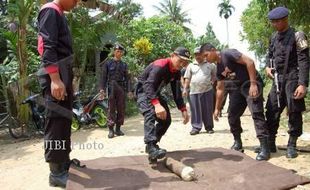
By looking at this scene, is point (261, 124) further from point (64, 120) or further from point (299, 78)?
point (64, 120)

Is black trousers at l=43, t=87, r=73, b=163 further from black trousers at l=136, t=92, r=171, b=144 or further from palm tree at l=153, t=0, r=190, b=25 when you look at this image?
palm tree at l=153, t=0, r=190, b=25

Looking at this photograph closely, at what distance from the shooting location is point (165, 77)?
540cm

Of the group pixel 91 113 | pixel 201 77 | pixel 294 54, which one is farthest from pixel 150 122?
pixel 91 113

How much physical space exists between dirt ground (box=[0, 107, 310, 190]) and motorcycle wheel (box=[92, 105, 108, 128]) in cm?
40

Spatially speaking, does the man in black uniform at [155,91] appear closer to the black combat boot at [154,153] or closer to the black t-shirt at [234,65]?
the black combat boot at [154,153]

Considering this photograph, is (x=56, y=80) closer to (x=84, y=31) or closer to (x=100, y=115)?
(x=100, y=115)

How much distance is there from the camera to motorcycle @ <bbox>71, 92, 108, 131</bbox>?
10.7 m

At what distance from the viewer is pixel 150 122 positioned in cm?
519

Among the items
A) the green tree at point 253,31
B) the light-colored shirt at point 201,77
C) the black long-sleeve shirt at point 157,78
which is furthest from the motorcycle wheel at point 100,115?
the green tree at point 253,31

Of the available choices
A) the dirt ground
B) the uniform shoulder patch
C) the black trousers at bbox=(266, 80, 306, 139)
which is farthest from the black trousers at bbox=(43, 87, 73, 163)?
the uniform shoulder patch

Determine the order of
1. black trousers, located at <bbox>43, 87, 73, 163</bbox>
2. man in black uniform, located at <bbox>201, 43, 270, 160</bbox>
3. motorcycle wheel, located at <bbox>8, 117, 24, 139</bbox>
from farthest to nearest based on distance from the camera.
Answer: motorcycle wheel, located at <bbox>8, 117, 24, 139</bbox> < man in black uniform, located at <bbox>201, 43, 270, 160</bbox> < black trousers, located at <bbox>43, 87, 73, 163</bbox>

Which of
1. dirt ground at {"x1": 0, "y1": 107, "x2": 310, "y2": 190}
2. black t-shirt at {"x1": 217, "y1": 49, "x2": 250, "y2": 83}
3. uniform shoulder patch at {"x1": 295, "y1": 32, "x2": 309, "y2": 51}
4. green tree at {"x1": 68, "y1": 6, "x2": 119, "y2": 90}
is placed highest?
green tree at {"x1": 68, "y1": 6, "x2": 119, "y2": 90}

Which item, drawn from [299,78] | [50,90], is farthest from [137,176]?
[299,78]

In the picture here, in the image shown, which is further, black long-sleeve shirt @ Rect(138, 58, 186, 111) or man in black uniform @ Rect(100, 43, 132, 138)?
man in black uniform @ Rect(100, 43, 132, 138)
